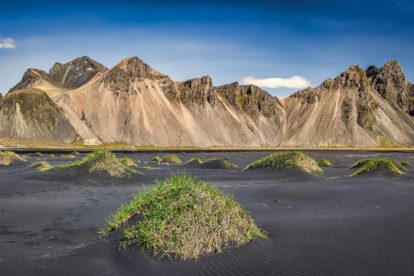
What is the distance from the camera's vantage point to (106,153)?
2812 cm

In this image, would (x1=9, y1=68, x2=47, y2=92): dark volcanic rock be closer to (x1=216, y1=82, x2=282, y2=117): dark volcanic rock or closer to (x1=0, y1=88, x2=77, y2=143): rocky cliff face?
(x1=0, y1=88, x2=77, y2=143): rocky cliff face

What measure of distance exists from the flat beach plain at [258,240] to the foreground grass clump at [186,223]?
10.4 inches

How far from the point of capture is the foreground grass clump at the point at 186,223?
909 cm

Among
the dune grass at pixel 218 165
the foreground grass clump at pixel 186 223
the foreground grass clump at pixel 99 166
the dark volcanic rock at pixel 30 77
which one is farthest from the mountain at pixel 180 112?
the foreground grass clump at pixel 186 223

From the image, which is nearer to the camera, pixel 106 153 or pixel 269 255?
pixel 269 255

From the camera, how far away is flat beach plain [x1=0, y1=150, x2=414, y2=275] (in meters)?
8.60

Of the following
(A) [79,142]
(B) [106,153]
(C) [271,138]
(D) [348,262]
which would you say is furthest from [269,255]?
(C) [271,138]

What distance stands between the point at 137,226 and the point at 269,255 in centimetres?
311

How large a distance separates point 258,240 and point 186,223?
7.20 feet

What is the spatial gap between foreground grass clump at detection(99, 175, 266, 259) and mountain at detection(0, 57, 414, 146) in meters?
124

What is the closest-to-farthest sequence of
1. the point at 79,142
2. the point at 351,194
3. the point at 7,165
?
1. the point at 351,194
2. the point at 7,165
3. the point at 79,142

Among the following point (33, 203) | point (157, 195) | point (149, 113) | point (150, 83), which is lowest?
point (33, 203)

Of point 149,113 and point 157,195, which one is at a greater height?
point 149,113

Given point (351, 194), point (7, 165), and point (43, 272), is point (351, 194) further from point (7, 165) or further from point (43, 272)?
point (7, 165)
